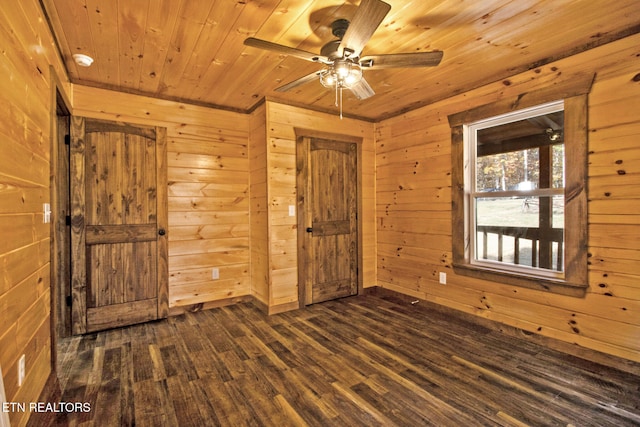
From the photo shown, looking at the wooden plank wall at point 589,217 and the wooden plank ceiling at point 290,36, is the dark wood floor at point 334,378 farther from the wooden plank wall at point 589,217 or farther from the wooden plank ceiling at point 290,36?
the wooden plank ceiling at point 290,36

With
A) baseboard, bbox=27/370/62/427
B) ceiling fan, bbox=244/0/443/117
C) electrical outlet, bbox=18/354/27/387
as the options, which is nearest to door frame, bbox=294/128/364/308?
ceiling fan, bbox=244/0/443/117

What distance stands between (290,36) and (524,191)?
8.04 feet

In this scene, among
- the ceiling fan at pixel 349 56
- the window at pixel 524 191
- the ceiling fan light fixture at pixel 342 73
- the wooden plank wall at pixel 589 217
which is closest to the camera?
the ceiling fan at pixel 349 56

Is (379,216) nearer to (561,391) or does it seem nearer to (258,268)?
(258,268)

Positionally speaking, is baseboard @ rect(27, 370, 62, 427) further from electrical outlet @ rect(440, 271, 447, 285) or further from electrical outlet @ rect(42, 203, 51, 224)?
electrical outlet @ rect(440, 271, 447, 285)

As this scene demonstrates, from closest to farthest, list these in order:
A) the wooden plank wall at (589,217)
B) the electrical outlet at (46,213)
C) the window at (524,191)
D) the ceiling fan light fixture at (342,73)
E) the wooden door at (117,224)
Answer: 1. the electrical outlet at (46,213)
2. the ceiling fan light fixture at (342,73)
3. the wooden plank wall at (589,217)
4. the window at (524,191)
5. the wooden door at (117,224)

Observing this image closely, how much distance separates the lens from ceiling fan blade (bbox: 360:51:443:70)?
6.38 ft

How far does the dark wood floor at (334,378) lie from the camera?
1.81m

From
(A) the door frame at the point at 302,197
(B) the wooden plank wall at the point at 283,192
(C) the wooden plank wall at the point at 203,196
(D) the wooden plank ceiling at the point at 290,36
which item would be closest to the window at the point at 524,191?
(D) the wooden plank ceiling at the point at 290,36

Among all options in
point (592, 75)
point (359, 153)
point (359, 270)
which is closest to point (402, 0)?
point (592, 75)

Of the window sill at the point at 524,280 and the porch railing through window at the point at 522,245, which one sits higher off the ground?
the porch railing through window at the point at 522,245

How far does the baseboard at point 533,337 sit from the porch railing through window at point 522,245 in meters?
0.61

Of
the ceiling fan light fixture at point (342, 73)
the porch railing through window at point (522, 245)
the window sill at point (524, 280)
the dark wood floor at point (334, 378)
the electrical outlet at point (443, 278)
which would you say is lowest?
the dark wood floor at point (334, 378)

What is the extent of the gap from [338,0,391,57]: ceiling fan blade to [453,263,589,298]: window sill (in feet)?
7.87
